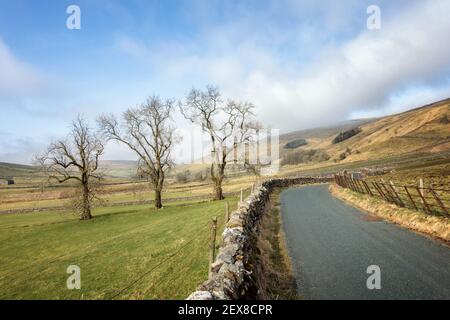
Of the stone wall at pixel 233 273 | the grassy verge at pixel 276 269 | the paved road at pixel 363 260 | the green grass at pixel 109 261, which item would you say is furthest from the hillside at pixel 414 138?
the stone wall at pixel 233 273

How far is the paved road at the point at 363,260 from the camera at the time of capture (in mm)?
10070

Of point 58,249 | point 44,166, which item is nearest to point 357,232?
point 58,249

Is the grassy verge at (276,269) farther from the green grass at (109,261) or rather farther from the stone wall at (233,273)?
the green grass at (109,261)

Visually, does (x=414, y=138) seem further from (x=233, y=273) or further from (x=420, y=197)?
(x=233, y=273)

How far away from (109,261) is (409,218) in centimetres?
1819

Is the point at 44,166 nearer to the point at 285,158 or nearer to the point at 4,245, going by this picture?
the point at 4,245

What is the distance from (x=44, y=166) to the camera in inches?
1532

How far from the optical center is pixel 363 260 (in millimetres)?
13195

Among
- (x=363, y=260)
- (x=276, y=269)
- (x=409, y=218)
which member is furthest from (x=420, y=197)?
(x=276, y=269)

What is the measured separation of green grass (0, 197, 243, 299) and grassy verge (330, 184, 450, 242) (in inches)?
442

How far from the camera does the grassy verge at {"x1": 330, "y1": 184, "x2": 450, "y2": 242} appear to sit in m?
15.9

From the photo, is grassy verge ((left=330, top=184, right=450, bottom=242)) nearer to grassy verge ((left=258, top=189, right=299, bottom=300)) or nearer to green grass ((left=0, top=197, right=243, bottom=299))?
grassy verge ((left=258, top=189, right=299, bottom=300))

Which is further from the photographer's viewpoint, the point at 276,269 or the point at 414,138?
the point at 414,138

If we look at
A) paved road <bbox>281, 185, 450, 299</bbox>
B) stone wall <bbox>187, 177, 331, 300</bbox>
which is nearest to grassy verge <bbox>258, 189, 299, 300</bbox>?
paved road <bbox>281, 185, 450, 299</bbox>
